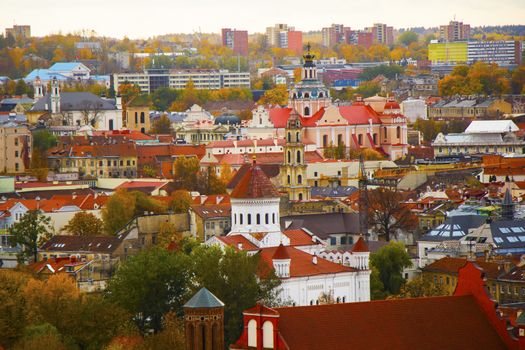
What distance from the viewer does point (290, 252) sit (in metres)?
73.6

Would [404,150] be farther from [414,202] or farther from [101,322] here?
[101,322]

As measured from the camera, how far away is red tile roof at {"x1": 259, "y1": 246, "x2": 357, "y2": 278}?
7138 centimetres

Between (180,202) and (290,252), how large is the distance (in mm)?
27069

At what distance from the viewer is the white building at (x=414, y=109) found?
611 ft

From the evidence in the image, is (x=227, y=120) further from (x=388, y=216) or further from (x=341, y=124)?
(x=388, y=216)

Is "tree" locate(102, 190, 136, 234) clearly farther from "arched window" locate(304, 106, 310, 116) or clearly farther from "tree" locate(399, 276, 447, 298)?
"arched window" locate(304, 106, 310, 116)

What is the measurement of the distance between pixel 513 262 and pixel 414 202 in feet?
73.3

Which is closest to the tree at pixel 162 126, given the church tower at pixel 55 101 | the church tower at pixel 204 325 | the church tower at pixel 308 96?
the church tower at pixel 55 101

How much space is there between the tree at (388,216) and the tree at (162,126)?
235 feet

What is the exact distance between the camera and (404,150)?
13912 centimetres

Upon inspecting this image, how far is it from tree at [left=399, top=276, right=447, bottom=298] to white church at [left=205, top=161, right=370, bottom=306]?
143cm

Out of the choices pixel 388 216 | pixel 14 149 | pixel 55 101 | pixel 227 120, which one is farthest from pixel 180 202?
pixel 227 120

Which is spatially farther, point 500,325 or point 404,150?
point 404,150

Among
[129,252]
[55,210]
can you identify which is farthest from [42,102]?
[129,252]
